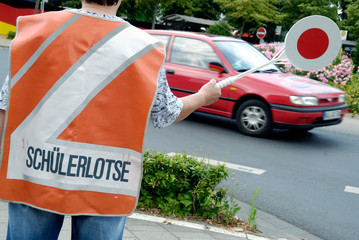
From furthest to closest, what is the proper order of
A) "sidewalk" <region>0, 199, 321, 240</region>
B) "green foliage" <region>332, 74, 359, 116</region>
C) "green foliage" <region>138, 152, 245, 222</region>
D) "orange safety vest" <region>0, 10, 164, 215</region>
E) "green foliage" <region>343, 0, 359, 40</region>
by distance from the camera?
"green foliage" <region>343, 0, 359, 40</region> < "green foliage" <region>332, 74, 359, 116</region> < "green foliage" <region>138, 152, 245, 222</region> < "sidewalk" <region>0, 199, 321, 240</region> < "orange safety vest" <region>0, 10, 164, 215</region>

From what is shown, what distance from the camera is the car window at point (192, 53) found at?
8.87m

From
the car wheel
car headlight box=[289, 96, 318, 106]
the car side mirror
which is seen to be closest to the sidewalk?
car headlight box=[289, 96, 318, 106]

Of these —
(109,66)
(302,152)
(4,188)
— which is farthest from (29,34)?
(302,152)

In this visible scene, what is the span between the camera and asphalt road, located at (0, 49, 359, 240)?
16.1 ft

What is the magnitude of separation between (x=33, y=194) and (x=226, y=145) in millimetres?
6162

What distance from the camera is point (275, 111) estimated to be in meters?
8.04

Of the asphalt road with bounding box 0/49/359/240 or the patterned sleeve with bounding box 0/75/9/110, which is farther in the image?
the asphalt road with bounding box 0/49/359/240

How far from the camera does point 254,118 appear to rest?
328 inches

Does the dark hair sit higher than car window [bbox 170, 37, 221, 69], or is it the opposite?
the dark hair

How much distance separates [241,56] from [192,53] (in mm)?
897

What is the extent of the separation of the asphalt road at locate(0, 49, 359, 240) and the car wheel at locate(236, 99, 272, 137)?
16 cm

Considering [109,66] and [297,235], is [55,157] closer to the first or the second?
[109,66]

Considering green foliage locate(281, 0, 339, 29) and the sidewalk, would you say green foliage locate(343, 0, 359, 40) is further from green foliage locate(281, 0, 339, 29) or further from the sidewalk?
the sidewalk

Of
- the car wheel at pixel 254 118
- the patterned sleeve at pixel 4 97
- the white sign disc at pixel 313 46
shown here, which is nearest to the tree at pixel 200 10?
the car wheel at pixel 254 118
